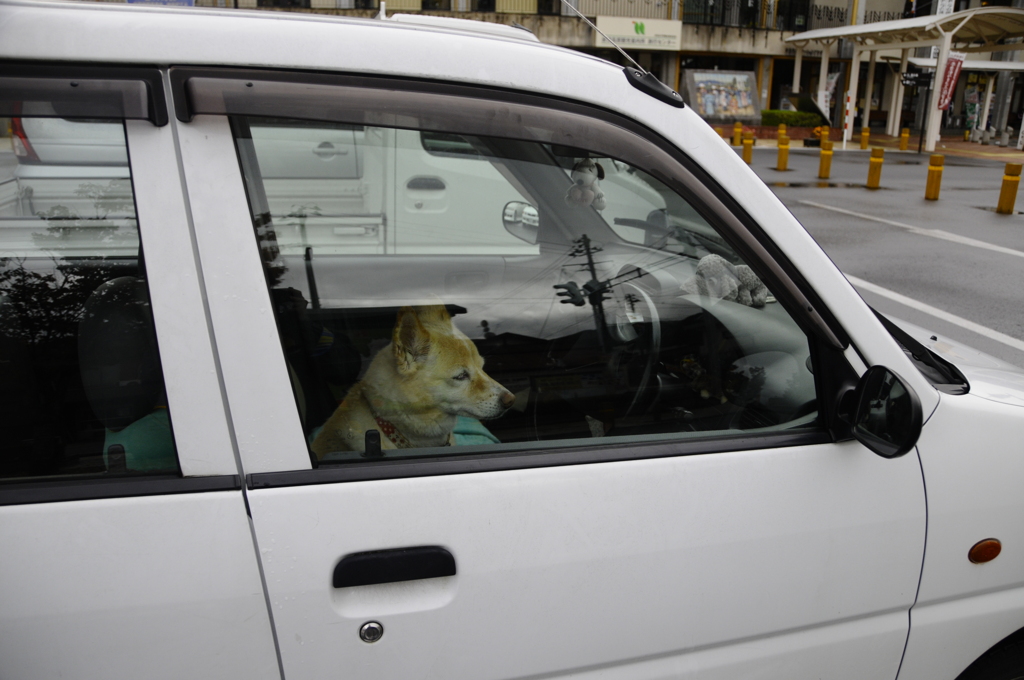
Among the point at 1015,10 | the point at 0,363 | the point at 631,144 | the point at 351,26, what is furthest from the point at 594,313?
the point at 1015,10

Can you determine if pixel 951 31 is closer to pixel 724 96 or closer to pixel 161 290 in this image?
pixel 724 96

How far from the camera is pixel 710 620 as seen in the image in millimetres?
1424

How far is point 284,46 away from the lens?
1150 mm

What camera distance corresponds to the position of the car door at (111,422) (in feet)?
3.65

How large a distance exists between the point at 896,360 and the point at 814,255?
296 millimetres

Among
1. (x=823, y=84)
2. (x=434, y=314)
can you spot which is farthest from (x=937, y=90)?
(x=434, y=314)

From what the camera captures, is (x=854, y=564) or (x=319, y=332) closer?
(x=319, y=332)

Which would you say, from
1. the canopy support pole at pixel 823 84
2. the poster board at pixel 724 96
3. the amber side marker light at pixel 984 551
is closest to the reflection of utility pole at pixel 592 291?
the amber side marker light at pixel 984 551

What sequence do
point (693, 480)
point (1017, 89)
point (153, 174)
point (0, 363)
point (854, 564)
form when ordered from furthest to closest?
point (1017, 89)
point (854, 564)
point (693, 480)
point (0, 363)
point (153, 174)

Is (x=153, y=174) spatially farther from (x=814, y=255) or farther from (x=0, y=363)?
(x=814, y=255)

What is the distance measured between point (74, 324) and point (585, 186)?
100 centimetres

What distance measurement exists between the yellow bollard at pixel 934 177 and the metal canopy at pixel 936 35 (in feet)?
36.2

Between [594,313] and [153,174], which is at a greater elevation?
[153,174]

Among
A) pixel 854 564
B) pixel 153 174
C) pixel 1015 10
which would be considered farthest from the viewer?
pixel 1015 10
